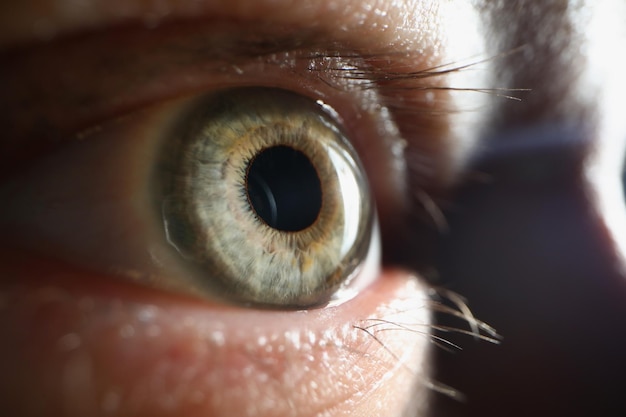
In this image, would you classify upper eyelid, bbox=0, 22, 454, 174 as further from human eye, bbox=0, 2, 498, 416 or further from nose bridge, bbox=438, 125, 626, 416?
nose bridge, bbox=438, 125, 626, 416

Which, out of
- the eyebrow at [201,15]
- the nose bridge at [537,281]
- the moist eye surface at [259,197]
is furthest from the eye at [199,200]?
the nose bridge at [537,281]

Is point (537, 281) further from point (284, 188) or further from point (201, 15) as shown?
point (201, 15)

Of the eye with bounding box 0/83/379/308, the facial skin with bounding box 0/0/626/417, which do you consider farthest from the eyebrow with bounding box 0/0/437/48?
the eye with bounding box 0/83/379/308

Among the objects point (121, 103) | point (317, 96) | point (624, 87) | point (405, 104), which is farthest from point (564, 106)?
point (121, 103)

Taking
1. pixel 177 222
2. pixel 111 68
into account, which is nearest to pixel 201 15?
pixel 111 68

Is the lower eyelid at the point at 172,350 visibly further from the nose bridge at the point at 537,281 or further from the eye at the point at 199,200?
the nose bridge at the point at 537,281

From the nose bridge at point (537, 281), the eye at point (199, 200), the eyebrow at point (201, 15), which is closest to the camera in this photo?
the eyebrow at point (201, 15)
